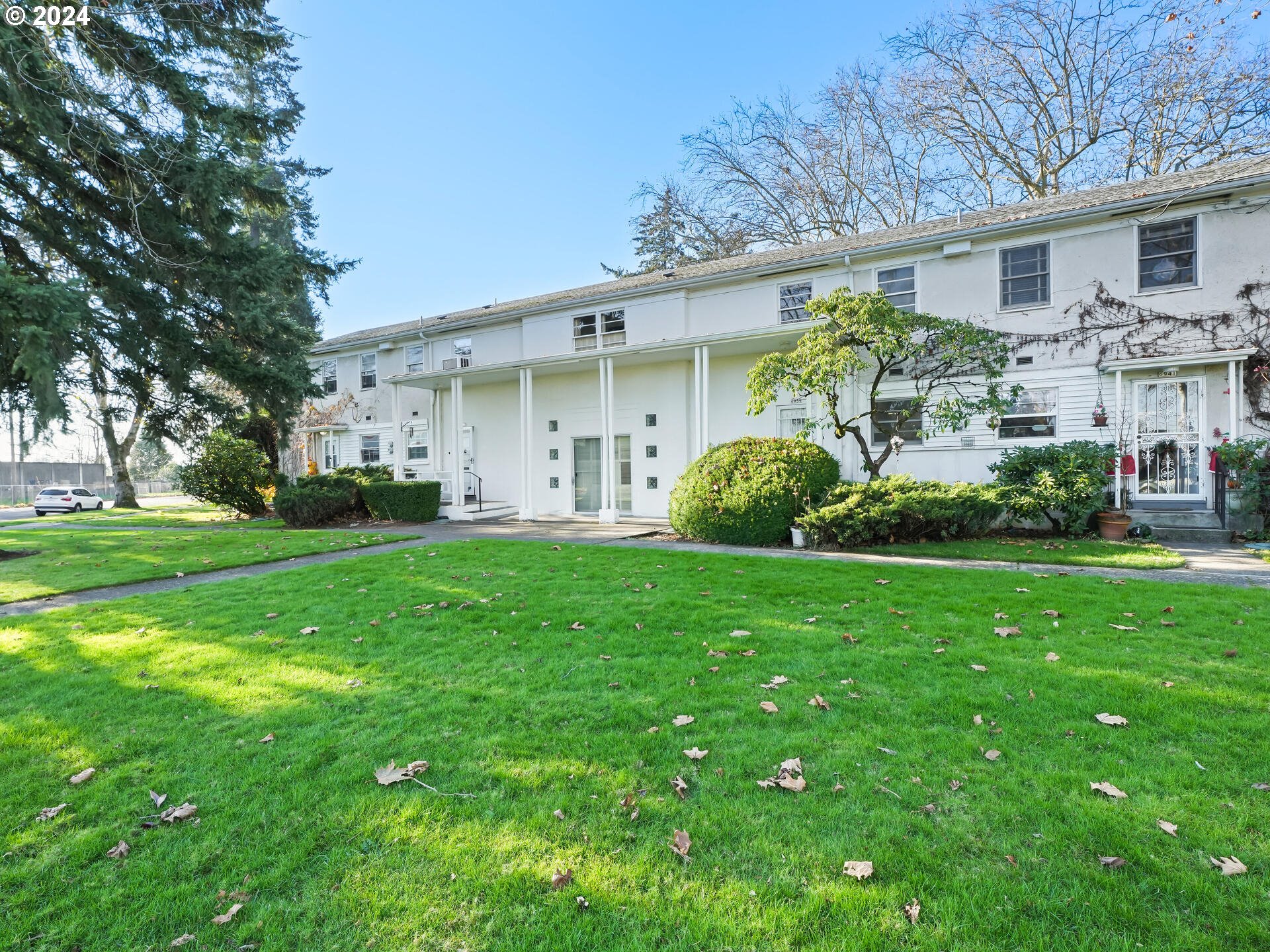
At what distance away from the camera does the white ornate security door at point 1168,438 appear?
1116 cm

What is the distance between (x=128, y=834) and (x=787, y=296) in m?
14.9

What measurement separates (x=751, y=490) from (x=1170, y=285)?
29.6 ft

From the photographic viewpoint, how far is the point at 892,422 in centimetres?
1356

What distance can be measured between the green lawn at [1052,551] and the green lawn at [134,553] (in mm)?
9931

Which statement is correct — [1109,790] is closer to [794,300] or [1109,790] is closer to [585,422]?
[794,300]

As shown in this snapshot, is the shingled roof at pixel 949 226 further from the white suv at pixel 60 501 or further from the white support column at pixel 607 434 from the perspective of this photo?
the white suv at pixel 60 501

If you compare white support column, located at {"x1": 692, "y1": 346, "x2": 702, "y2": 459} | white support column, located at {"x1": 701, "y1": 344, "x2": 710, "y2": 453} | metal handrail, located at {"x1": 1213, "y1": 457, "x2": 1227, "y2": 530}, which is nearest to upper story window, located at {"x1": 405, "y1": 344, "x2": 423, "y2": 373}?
white support column, located at {"x1": 692, "y1": 346, "x2": 702, "y2": 459}

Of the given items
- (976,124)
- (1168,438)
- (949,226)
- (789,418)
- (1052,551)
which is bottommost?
(1052,551)

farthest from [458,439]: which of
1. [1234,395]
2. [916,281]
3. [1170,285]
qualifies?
[1234,395]

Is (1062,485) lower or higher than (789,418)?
lower

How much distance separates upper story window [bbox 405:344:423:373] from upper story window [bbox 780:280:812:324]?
513 inches

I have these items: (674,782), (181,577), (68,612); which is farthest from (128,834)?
(181,577)

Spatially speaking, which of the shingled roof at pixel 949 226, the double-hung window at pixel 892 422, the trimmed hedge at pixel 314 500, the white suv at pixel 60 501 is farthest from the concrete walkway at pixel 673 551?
the white suv at pixel 60 501

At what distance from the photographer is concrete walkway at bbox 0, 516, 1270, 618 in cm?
694
